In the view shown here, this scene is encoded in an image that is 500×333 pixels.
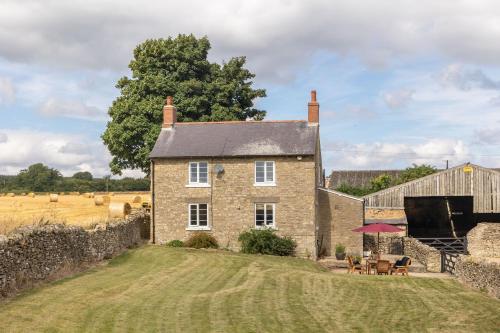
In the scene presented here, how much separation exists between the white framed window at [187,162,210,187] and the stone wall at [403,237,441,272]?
14.3 m

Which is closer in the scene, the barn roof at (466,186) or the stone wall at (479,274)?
the stone wall at (479,274)

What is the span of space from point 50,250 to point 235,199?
1638 centimetres

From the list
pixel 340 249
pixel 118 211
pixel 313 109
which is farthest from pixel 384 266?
pixel 118 211

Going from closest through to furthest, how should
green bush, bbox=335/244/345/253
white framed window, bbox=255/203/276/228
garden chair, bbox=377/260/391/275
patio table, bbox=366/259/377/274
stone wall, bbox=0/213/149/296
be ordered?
stone wall, bbox=0/213/149/296 → garden chair, bbox=377/260/391/275 → patio table, bbox=366/259/377/274 → white framed window, bbox=255/203/276/228 → green bush, bbox=335/244/345/253

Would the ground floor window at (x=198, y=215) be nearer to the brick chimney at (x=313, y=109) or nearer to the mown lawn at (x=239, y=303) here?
the brick chimney at (x=313, y=109)

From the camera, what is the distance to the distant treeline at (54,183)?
106 metres

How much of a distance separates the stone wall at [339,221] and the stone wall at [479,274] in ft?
33.0

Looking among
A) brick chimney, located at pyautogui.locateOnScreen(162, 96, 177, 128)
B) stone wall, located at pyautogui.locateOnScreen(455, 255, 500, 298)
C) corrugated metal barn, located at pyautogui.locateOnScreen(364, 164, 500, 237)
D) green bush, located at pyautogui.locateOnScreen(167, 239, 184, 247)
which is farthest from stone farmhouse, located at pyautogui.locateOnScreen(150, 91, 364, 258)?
stone wall, located at pyautogui.locateOnScreen(455, 255, 500, 298)

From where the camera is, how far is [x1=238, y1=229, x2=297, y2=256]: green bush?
35375 mm

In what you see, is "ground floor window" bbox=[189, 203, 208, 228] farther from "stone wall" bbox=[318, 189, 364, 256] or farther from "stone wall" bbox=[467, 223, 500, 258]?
"stone wall" bbox=[467, 223, 500, 258]

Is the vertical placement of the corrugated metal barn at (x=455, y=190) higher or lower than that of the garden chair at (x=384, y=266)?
higher

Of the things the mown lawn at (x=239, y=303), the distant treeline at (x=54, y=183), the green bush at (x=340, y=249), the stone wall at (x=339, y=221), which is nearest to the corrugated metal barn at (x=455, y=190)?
the stone wall at (x=339, y=221)

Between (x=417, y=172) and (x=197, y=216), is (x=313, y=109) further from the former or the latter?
(x=417, y=172)

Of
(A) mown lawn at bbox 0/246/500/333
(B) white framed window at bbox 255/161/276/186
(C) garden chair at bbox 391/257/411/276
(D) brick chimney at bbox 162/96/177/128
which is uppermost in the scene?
(D) brick chimney at bbox 162/96/177/128
